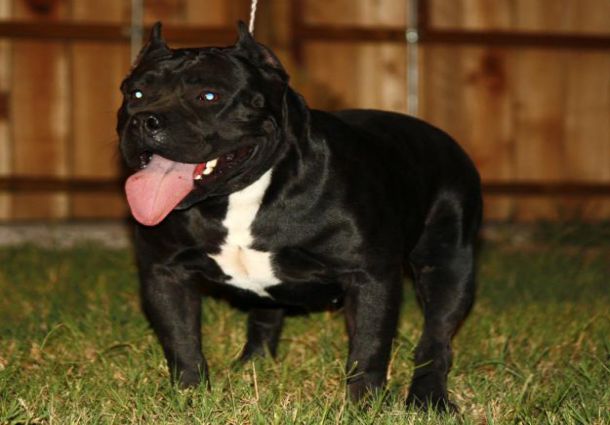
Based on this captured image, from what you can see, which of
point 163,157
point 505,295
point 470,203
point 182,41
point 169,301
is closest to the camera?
point 163,157

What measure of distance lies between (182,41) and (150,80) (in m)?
5.53

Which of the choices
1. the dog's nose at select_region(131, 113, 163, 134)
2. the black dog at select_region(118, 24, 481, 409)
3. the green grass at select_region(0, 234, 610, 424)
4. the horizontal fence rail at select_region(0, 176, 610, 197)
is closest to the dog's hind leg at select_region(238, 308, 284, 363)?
the green grass at select_region(0, 234, 610, 424)

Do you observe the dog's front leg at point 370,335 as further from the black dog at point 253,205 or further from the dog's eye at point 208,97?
the dog's eye at point 208,97

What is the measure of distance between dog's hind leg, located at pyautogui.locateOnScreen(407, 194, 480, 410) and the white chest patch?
72cm

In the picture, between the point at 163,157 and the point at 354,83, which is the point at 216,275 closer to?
the point at 163,157

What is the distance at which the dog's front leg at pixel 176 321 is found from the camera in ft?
13.1

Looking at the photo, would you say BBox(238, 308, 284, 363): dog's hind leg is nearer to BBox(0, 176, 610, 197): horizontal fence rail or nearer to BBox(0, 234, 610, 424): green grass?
BBox(0, 234, 610, 424): green grass

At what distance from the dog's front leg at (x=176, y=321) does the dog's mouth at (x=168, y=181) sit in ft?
1.00

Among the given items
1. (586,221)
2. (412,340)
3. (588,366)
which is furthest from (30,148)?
(588,366)

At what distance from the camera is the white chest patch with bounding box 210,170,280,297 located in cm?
388

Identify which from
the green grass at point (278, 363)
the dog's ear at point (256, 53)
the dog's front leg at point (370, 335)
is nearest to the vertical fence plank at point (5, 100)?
the green grass at point (278, 363)

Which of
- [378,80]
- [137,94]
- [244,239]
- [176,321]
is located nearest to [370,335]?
[244,239]

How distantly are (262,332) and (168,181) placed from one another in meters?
1.08

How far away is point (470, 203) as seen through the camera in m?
4.65
